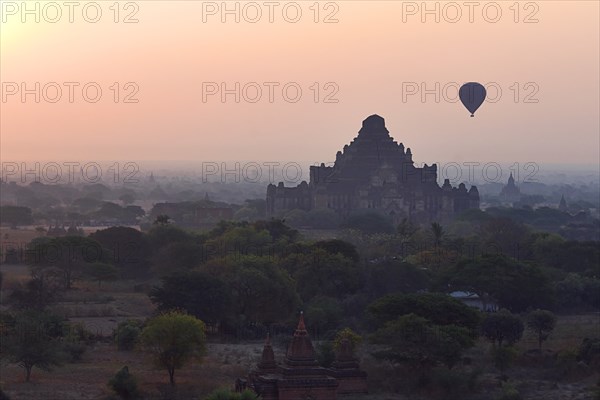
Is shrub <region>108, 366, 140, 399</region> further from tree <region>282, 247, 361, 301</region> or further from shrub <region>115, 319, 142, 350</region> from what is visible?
tree <region>282, 247, 361, 301</region>

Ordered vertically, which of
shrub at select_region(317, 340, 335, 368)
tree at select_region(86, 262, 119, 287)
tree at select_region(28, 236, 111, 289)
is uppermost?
tree at select_region(28, 236, 111, 289)

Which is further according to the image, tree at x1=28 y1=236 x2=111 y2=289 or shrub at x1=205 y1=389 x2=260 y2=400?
tree at x1=28 y1=236 x2=111 y2=289

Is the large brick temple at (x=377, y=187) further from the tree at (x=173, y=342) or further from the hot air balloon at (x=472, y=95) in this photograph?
the tree at (x=173, y=342)

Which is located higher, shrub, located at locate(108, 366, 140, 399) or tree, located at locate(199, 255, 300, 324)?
tree, located at locate(199, 255, 300, 324)

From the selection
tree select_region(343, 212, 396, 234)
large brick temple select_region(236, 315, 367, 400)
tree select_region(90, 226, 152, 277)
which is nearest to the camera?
large brick temple select_region(236, 315, 367, 400)

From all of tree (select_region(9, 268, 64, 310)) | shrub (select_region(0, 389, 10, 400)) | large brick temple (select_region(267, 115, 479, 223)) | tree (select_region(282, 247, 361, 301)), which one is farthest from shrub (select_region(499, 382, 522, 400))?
large brick temple (select_region(267, 115, 479, 223))

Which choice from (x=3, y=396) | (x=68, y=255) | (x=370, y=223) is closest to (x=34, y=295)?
→ (x=68, y=255)

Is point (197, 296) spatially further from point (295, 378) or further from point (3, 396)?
point (295, 378)

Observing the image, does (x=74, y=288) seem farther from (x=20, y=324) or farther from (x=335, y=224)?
(x=335, y=224)

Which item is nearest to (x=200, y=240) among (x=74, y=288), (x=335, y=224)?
(x=74, y=288)
